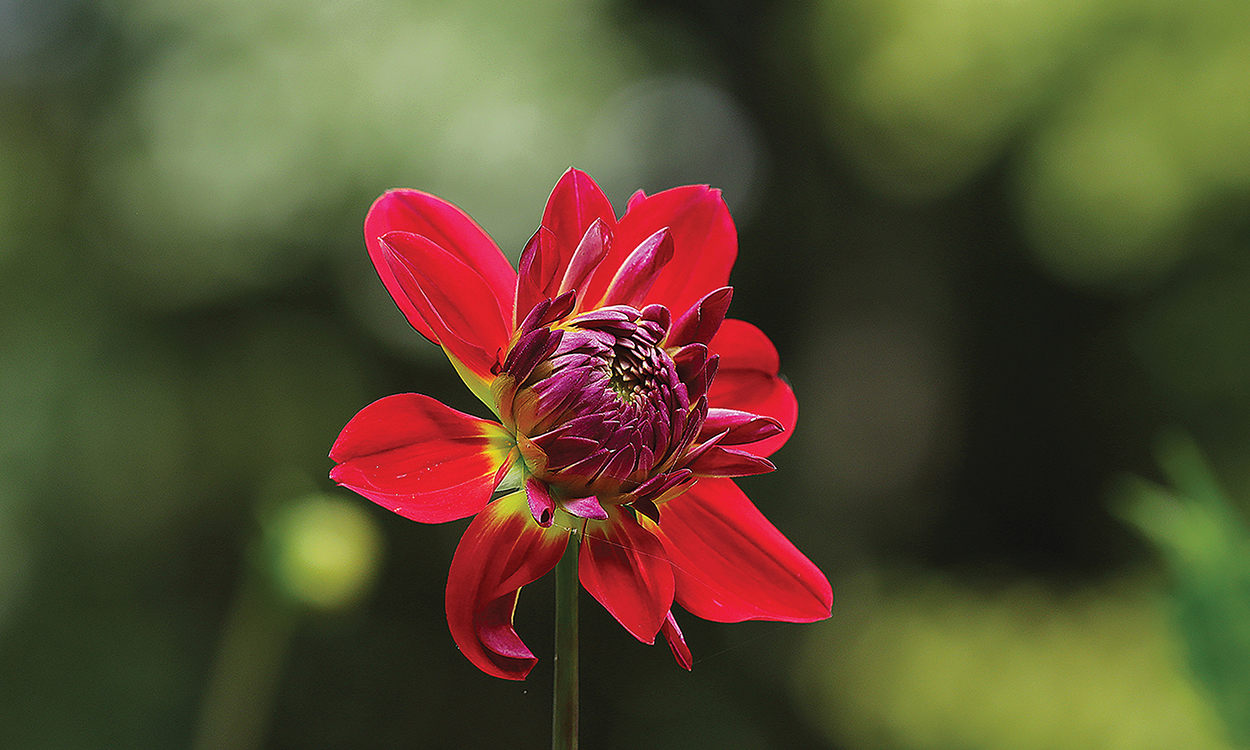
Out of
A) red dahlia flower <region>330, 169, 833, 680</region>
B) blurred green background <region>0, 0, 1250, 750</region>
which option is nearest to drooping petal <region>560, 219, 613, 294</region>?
red dahlia flower <region>330, 169, 833, 680</region>

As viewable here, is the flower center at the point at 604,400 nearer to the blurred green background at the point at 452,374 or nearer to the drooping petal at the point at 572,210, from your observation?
the drooping petal at the point at 572,210

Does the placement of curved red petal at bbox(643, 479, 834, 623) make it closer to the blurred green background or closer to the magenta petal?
the magenta petal

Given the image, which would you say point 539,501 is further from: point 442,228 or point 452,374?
point 452,374

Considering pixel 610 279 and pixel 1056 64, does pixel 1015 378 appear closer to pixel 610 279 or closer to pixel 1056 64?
pixel 1056 64

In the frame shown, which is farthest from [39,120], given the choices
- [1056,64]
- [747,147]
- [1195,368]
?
[1195,368]

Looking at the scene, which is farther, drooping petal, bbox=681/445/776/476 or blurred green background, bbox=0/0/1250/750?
blurred green background, bbox=0/0/1250/750

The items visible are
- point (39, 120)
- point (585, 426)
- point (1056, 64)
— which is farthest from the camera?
point (1056, 64)

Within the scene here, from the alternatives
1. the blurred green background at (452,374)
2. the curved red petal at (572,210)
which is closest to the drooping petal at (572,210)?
the curved red petal at (572,210)
